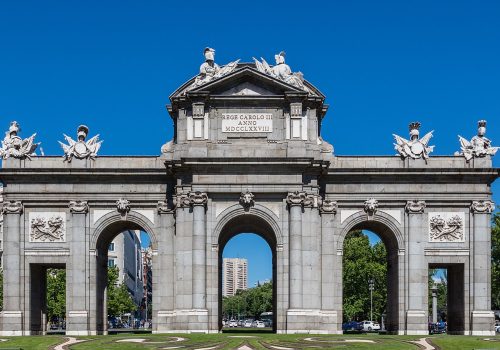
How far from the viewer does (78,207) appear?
6481cm

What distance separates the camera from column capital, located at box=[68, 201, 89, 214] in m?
64.8

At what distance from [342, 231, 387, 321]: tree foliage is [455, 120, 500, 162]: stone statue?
4426 centimetres

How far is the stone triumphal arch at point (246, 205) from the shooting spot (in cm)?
6256

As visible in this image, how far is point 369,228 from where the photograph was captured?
68812 millimetres

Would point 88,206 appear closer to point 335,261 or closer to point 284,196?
point 284,196

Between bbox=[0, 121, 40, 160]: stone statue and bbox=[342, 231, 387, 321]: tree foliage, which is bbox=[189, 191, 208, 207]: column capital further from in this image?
bbox=[342, 231, 387, 321]: tree foliage

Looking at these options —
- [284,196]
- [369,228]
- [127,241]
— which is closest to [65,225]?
[284,196]

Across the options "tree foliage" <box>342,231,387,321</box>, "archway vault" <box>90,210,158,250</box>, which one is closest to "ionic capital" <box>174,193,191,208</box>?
"archway vault" <box>90,210,158,250</box>

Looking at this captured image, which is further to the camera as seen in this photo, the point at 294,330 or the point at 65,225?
the point at 65,225

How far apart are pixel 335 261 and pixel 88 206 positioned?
61.8ft

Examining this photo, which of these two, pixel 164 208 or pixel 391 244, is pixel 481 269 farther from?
pixel 164 208

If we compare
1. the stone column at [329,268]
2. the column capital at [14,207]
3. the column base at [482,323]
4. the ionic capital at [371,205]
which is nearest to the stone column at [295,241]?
the stone column at [329,268]

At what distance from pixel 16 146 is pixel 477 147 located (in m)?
34.5

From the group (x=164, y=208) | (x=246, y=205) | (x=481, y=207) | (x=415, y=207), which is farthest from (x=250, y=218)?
(x=481, y=207)
